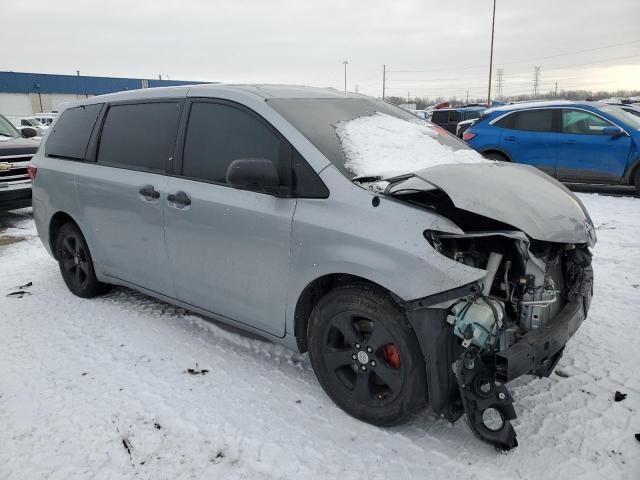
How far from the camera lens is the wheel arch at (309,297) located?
2840mm

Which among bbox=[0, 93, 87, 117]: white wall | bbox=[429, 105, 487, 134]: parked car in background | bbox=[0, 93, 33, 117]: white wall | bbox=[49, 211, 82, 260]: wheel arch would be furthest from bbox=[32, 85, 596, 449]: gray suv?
bbox=[0, 93, 33, 117]: white wall

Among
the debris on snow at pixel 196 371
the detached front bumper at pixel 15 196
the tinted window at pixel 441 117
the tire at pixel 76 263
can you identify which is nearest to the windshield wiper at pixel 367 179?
the debris on snow at pixel 196 371

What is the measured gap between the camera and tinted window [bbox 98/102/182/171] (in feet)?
12.1

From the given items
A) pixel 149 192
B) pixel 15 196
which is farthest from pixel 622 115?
pixel 15 196

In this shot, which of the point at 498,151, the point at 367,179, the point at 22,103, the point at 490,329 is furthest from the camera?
the point at 22,103

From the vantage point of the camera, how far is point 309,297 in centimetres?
299

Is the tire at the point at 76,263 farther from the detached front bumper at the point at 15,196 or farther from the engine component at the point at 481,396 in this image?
the detached front bumper at the point at 15,196

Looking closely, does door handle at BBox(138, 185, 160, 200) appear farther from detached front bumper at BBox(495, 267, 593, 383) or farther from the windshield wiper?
detached front bumper at BBox(495, 267, 593, 383)

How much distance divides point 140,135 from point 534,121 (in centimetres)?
777

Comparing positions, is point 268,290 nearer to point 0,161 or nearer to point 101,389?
point 101,389

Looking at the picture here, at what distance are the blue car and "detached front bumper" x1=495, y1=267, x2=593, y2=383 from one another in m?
6.80

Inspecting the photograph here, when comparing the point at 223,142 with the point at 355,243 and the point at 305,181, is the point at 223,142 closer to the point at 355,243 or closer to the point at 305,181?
the point at 305,181

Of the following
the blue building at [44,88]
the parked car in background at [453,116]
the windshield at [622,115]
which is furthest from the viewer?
the blue building at [44,88]

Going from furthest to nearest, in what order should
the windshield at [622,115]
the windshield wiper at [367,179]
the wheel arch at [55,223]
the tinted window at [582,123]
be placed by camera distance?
the tinted window at [582,123], the windshield at [622,115], the wheel arch at [55,223], the windshield wiper at [367,179]
